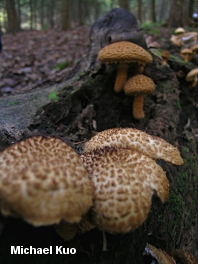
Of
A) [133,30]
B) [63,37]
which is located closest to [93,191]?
[133,30]

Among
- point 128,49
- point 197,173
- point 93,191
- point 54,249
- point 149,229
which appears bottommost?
point 197,173

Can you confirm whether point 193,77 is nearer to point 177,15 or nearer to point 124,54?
point 124,54

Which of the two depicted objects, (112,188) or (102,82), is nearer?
(112,188)

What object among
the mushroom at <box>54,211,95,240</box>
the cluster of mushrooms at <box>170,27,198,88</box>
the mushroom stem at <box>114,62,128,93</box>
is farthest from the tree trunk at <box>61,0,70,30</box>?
the mushroom at <box>54,211,95,240</box>

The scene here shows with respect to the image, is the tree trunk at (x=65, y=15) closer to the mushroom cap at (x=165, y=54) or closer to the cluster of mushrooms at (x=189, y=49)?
the cluster of mushrooms at (x=189, y=49)

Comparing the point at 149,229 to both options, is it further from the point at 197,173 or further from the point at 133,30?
the point at 133,30

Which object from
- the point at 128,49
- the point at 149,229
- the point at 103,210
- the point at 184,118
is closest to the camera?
the point at 103,210

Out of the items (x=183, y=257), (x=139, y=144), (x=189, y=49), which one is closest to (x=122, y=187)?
(x=139, y=144)
